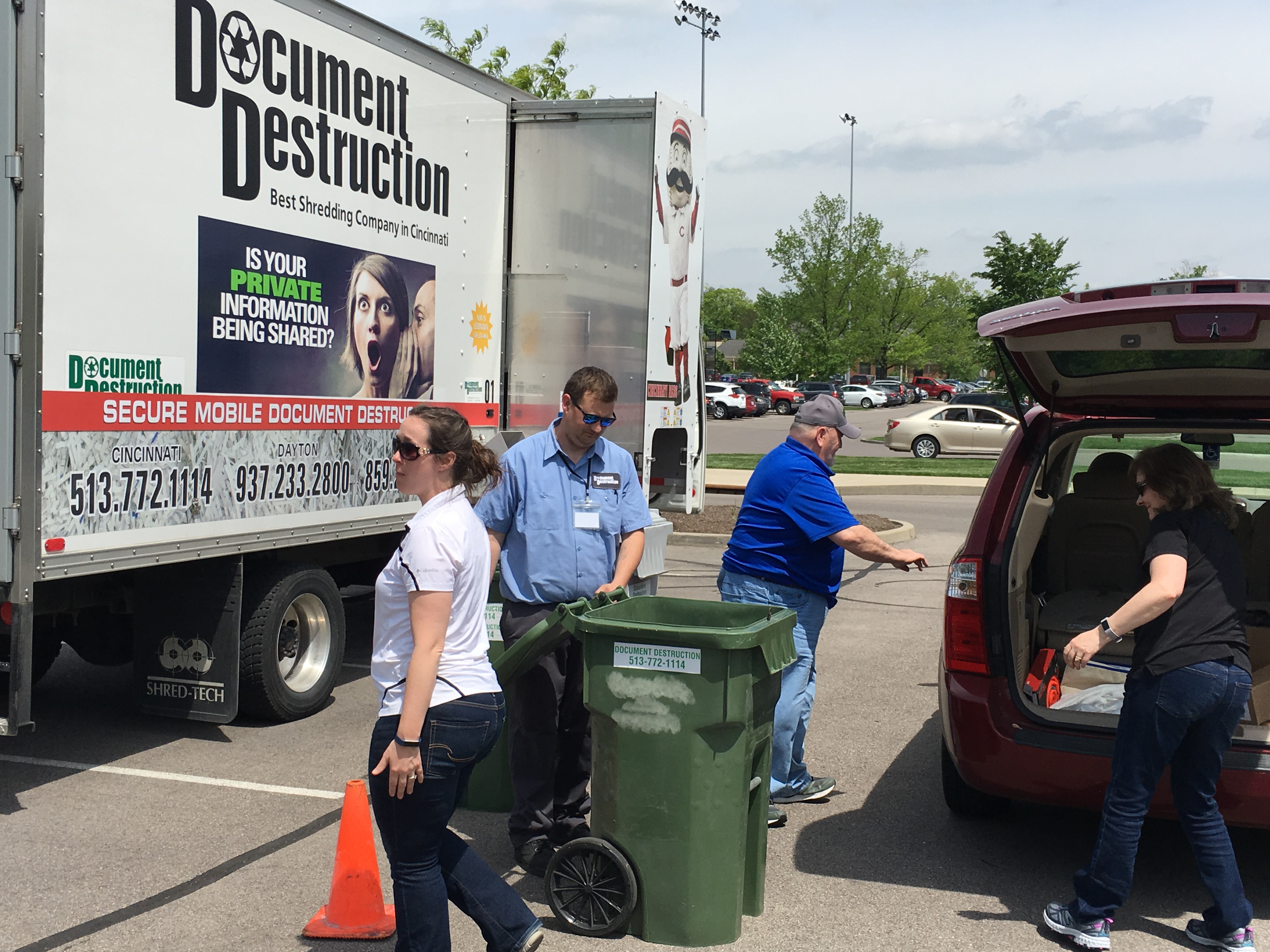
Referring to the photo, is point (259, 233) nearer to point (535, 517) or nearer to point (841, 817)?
point (535, 517)

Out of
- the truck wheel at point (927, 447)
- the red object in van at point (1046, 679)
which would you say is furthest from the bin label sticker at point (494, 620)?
the truck wheel at point (927, 447)

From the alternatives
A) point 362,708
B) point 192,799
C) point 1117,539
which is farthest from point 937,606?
point 192,799

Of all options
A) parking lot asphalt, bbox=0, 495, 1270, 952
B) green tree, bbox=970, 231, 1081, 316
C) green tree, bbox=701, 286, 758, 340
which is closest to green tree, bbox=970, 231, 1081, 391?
green tree, bbox=970, 231, 1081, 316

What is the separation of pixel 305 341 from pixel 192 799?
86.9 inches

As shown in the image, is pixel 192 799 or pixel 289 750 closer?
pixel 192 799

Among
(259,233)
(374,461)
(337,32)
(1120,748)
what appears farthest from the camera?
(374,461)

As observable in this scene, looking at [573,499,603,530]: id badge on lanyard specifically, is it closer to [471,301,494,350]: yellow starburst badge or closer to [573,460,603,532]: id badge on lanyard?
[573,460,603,532]: id badge on lanyard

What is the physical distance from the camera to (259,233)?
580 cm

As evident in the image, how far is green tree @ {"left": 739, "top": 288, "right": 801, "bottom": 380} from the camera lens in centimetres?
6531

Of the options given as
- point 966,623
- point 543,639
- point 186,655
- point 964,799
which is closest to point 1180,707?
point 966,623

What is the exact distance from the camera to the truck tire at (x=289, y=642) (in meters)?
6.12

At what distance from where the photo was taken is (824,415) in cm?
504

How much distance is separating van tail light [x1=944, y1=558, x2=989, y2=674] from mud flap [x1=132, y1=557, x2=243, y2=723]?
10.8 ft

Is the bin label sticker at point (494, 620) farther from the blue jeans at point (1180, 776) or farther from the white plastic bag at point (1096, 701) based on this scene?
the blue jeans at point (1180, 776)
